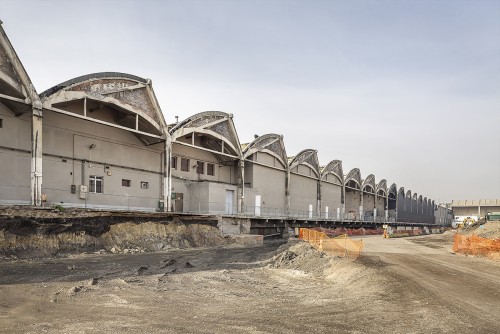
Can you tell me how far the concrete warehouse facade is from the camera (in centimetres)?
2558

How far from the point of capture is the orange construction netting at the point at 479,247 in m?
21.8

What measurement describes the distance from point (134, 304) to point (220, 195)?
28.7 m

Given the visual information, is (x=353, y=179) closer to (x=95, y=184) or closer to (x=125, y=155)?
(x=125, y=155)

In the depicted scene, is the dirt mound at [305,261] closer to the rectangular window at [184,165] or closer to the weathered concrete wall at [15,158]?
the weathered concrete wall at [15,158]

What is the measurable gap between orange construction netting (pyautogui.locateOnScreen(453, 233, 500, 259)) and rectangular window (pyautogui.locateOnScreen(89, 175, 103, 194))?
24.5m

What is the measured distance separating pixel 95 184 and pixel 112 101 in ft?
20.6

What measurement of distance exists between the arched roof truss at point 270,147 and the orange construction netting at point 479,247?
915 inches

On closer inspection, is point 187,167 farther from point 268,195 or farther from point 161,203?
point 268,195

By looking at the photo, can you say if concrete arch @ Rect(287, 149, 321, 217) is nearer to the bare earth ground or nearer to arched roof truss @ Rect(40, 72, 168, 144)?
arched roof truss @ Rect(40, 72, 168, 144)

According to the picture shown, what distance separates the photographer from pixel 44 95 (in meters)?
26.0

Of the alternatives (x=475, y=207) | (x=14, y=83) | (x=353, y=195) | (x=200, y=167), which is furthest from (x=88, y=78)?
(x=475, y=207)

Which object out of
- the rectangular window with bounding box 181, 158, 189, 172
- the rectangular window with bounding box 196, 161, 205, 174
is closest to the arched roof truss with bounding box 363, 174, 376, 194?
the rectangular window with bounding box 196, 161, 205, 174

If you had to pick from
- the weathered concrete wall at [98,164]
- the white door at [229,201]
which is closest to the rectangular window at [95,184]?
the weathered concrete wall at [98,164]

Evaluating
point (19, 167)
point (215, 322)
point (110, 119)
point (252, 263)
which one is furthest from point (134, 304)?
point (110, 119)
